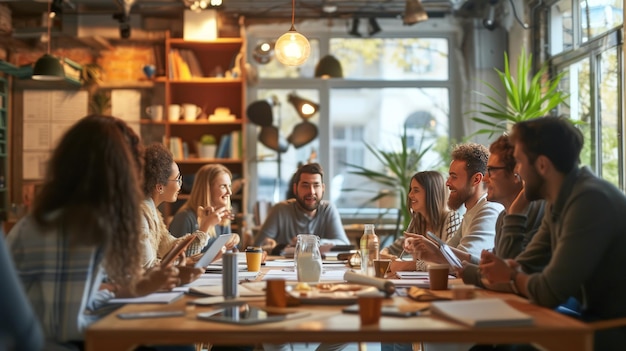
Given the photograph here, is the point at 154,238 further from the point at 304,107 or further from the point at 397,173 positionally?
the point at 304,107

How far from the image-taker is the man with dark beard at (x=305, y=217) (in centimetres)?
566

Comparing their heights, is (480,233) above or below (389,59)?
below

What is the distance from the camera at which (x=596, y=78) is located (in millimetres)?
6055

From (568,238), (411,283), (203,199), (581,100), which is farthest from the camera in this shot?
(581,100)

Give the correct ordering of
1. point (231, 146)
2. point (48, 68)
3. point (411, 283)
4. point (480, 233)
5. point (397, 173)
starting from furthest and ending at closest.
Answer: point (231, 146) < point (397, 173) < point (48, 68) < point (480, 233) < point (411, 283)

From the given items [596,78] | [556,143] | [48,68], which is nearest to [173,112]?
[48,68]

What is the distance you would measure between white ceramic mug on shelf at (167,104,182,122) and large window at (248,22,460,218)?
0.87 meters

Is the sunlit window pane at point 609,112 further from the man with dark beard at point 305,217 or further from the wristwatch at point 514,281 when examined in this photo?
the wristwatch at point 514,281

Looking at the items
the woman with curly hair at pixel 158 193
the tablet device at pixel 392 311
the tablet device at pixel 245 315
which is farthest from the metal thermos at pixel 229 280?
the woman with curly hair at pixel 158 193

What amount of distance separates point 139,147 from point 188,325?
29.5 inches

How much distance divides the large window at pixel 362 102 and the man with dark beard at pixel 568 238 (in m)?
5.61

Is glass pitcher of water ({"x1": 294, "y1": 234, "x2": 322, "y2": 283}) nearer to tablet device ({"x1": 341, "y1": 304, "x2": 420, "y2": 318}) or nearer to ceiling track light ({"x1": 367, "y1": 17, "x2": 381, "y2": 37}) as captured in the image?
tablet device ({"x1": 341, "y1": 304, "x2": 420, "y2": 318})

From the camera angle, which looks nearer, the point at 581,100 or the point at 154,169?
the point at 154,169

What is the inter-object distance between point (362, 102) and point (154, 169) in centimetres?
449
